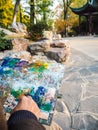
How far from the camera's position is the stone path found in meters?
4.44

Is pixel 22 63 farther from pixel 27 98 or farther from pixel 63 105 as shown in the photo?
pixel 63 105

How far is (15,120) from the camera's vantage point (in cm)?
153

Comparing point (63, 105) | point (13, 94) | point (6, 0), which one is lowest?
point (63, 105)

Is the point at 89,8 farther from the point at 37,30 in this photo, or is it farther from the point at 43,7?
the point at 37,30

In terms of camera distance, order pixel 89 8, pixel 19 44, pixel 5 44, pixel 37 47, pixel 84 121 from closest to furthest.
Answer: pixel 84 121, pixel 5 44, pixel 37 47, pixel 19 44, pixel 89 8

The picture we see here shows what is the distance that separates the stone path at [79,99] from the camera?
14.6 feet

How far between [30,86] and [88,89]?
4.17m

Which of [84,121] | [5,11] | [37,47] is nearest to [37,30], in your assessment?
[37,47]

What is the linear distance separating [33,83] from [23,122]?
748 millimetres

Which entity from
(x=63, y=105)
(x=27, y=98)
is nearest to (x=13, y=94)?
(x=27, y=98)

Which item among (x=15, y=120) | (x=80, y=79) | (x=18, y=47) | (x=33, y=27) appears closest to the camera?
(x=15, y=120)

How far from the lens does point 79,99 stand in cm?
556

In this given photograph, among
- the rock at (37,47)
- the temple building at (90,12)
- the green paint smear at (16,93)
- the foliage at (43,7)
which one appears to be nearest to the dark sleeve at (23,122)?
the green paint smear at (16,93)

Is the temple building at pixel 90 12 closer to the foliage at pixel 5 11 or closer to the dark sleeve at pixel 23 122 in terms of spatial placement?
the foliage at pixel 5 11
